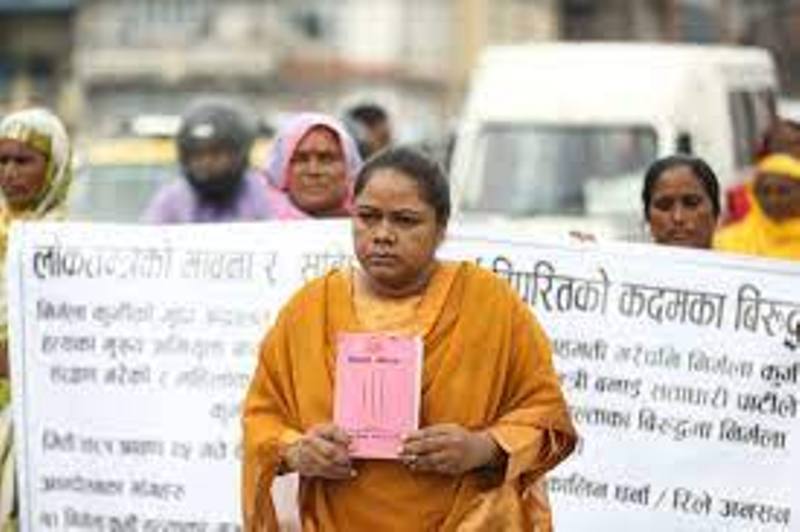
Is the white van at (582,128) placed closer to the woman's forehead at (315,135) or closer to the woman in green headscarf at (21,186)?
the woman's forehead at (315,135)

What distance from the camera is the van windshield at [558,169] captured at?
11797 mm

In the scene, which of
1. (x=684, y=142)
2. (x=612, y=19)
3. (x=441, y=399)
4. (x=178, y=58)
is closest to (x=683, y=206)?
(x=441, y=399)

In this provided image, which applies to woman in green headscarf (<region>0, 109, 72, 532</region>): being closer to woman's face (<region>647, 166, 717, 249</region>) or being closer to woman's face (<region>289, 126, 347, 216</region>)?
woman's face (<region>289, 126, 347, 216</region>)

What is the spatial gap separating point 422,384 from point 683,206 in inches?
70.7

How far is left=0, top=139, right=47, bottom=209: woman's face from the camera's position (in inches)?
253

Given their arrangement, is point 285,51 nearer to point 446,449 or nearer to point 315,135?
point 315,135

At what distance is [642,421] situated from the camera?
5.77m

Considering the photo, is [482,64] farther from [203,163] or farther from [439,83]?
[439,83]

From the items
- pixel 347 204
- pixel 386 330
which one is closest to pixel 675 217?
pixel 347 204

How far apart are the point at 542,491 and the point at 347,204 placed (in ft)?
7.53

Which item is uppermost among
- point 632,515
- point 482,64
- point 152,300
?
point 482,64

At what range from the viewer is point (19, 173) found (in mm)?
6414

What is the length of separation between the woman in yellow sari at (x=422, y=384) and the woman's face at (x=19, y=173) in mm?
2122

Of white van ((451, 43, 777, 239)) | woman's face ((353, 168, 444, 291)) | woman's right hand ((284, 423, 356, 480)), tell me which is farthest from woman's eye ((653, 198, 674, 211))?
white van ((451, 43, 777, 239))
